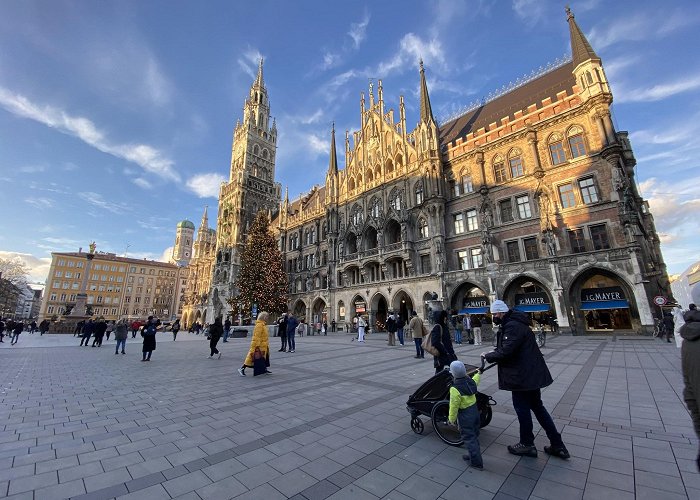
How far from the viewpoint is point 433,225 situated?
28516 millimetres

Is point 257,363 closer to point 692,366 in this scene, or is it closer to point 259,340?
point 259,340

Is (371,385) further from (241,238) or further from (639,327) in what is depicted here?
(241,238)

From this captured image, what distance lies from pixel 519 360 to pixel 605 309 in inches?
969

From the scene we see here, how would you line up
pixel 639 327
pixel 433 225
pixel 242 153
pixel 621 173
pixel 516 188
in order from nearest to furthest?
pixel 639 327
pixel 621 173
pixel 516 188
pixel 433 225
pixel 242 153

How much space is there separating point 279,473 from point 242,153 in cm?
6782

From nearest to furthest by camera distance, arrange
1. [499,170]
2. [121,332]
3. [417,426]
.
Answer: [417,426] → [121,332] → [499,170]

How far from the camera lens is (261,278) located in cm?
3456

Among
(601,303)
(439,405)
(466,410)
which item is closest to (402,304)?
(601,303)

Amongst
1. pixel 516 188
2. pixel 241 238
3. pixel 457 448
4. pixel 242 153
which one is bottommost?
pixel 457 448

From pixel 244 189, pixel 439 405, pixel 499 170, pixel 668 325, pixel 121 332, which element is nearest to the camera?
pixel 439 405

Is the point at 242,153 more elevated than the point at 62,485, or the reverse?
the point at 242,153

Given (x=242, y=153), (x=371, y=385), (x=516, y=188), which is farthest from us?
(x=242, y=153)

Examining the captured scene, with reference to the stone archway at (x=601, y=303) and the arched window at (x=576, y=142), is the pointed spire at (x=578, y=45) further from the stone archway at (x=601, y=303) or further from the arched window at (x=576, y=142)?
the stone archway at (x=601, y=303)

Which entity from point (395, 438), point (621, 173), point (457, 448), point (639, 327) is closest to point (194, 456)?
point (395, 438)
